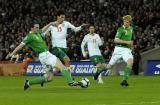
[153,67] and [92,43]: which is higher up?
[92,43]

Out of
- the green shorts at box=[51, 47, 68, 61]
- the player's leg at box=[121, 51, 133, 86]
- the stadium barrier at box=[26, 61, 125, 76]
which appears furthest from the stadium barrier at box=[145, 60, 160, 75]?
the player's leg at box=[121, 51, 133, 86]

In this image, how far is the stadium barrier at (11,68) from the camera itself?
41.8 meters

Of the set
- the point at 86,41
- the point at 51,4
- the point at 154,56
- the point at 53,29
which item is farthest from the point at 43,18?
the point at 53,29

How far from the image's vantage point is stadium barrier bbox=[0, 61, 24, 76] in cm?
4181

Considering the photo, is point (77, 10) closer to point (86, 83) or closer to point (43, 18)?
point (43, 18)

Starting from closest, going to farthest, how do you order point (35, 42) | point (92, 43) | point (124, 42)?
point (35, 42) < point (124, 42) < point (92, 43)

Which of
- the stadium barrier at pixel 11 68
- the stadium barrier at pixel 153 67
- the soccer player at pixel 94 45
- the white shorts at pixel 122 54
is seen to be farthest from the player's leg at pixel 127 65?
the stadium barrier at pixel 11 68

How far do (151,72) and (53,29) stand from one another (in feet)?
47.2

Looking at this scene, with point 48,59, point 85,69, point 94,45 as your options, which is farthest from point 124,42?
point 85,69

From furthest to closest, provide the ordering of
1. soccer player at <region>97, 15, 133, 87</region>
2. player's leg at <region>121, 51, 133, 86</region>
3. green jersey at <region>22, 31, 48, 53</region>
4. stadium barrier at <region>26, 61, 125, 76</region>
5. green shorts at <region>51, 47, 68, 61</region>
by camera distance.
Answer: stadium barrier at <region>26, 61, 125, 76</region>
green shorts at <region>51, 47, 68, 61</region>
soccer player at <region>97, 15, 133, 87</region>
player's leg at <region>121, 51, 133, 86</region>
green jersey at <region>22, 31, 48, 53</region>

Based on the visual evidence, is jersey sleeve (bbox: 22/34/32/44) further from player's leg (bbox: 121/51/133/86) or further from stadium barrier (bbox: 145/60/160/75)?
stadium barrier (bbox: 145/60/160/75)

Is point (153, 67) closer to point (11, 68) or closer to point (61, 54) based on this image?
point (11, 68)

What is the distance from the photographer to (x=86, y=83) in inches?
832

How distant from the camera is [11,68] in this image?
42125mm
